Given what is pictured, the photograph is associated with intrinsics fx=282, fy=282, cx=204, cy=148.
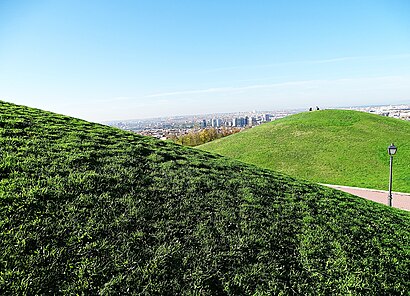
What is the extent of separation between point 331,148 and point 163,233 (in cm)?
2464

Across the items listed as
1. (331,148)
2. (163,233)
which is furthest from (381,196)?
(163,233)

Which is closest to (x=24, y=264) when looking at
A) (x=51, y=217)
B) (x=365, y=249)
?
(x=51, y=217)

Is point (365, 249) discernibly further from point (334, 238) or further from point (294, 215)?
point (294, 215)

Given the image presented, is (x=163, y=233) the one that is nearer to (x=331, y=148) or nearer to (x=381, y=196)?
(x=381, y=196)

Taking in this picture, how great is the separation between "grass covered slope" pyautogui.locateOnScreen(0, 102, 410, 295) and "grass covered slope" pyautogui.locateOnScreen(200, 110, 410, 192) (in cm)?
1379

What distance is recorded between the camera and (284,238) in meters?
5.71

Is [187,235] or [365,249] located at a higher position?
[187,235]

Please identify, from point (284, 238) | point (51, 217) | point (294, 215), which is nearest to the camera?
point (51, 217)

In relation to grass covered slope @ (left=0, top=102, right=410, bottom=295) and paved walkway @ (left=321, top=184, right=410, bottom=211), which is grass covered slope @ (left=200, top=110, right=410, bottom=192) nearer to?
paved walkway @ (left=321, top=184, right=410, bottom=211)

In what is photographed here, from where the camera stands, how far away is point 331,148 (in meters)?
26.2

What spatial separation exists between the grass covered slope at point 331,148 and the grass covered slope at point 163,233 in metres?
13.8

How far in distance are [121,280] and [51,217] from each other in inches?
66.6

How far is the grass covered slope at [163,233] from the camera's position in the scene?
4.01 m

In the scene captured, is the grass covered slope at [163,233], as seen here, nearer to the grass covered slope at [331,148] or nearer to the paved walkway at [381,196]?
the paved walkway at [381,196]
